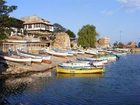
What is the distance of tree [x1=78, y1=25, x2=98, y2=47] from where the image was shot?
159 metres

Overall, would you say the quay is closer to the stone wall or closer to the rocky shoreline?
the rocky shoreline

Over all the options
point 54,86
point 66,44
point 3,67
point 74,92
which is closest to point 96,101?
point 74,92

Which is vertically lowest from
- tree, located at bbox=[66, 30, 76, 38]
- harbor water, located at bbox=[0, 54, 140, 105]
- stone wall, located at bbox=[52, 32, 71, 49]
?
harbor water, located at bbox=[0, 54, 140, 105]

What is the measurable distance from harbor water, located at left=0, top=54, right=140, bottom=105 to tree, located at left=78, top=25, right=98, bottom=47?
92.4 meters

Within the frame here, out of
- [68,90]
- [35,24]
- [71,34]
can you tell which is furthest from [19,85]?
[71,34]

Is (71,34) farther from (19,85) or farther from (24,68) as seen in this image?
(19,85)

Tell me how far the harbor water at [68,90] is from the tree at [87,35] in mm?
92430

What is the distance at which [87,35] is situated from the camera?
159 m

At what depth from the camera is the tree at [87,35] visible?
159m

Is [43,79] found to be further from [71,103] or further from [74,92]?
[71,103]

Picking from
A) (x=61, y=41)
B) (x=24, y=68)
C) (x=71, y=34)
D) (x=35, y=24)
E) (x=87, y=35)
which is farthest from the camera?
(x=71, y=34)

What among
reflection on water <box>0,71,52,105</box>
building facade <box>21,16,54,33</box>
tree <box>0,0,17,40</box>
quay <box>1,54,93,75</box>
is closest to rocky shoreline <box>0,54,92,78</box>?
quay <box>1,54,93,75</box>

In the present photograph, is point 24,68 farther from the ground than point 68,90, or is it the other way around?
point 24,68

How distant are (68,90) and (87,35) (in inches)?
4314
